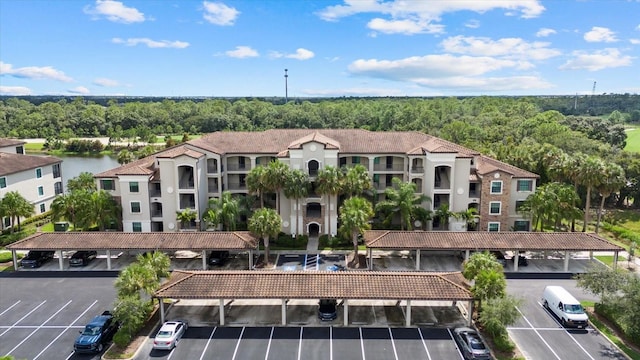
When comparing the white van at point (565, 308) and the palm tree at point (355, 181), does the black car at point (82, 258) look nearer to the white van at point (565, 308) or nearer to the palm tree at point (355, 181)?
the palm tree at point (355, 181)

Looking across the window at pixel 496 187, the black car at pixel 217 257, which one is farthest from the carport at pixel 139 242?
the window at pixel 496 187

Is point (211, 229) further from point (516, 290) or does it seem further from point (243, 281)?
point (516, 290)

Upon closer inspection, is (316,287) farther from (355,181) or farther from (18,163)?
(18,163)

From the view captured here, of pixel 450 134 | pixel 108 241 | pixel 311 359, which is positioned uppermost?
pixel 450 134

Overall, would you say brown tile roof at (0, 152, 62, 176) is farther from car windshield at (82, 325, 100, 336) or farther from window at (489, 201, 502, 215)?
window at (489, 201, 502, 215)

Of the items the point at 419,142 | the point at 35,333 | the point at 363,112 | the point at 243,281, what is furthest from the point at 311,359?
the point at 363,112

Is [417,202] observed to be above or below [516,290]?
above
